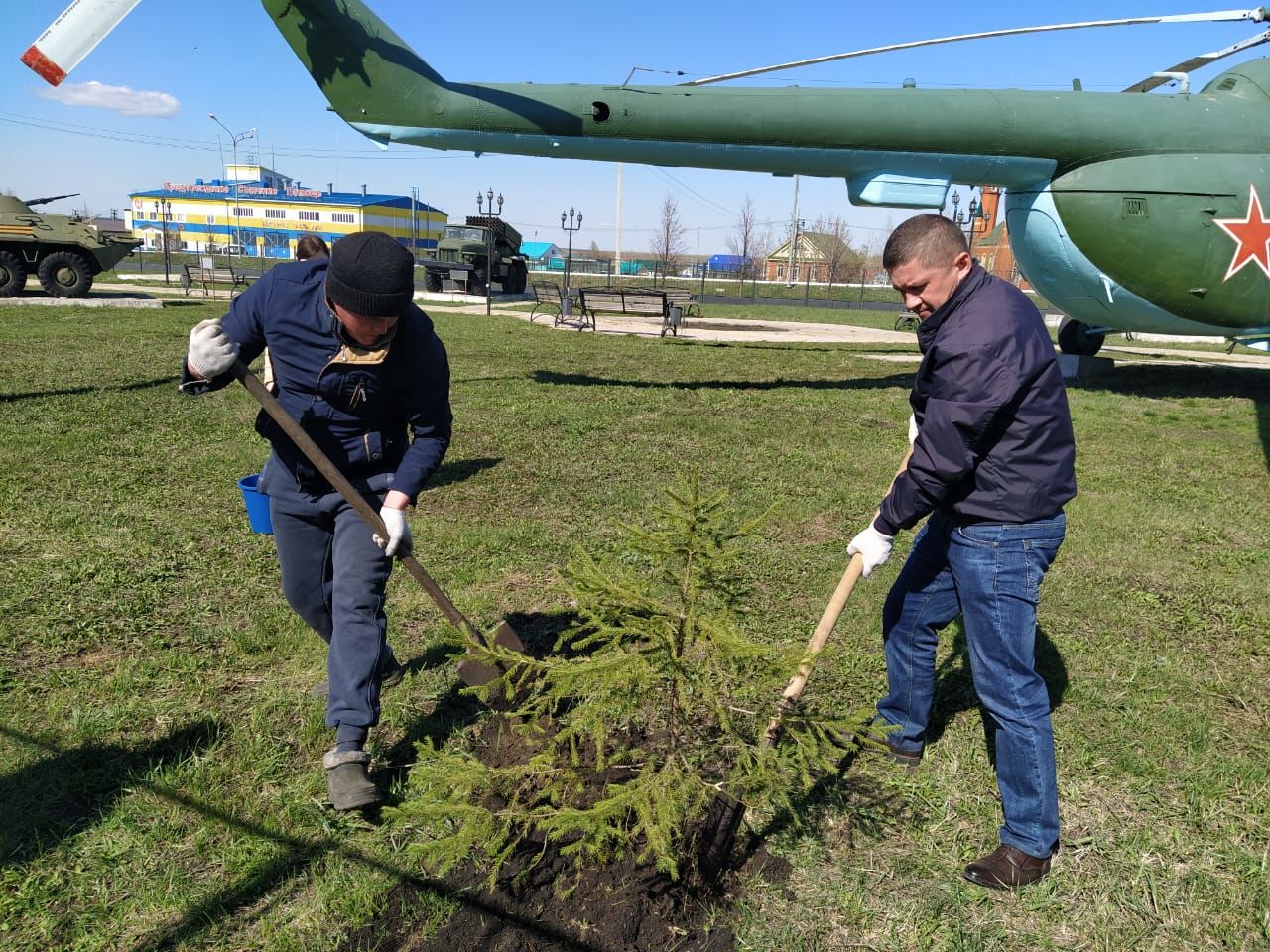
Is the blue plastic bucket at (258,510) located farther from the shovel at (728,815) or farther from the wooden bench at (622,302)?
the wooden bench at (622,302)

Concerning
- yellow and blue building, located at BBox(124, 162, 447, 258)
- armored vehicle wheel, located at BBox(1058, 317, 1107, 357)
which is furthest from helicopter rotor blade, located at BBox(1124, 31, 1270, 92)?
yellow and blue building, located at BBox(124, 162, 447, 258)

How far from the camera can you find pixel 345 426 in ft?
9.25

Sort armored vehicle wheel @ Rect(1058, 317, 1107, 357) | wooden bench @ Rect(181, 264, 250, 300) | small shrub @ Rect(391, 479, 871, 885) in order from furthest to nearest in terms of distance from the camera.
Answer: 1. wooden bench @ Rect(181, 264, 250, 300)
2. armored vehicle wheel @ Rect(1058, 317, 1107, 357)
3. small shrub @ Rect(391, 479, 871, 885)

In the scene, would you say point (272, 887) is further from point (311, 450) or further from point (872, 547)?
point (872, 547)

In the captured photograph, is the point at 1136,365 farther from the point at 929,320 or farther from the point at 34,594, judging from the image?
the point at 34,594

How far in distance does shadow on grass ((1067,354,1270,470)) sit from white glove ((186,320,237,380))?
461 inches

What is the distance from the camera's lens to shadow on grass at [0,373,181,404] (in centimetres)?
844

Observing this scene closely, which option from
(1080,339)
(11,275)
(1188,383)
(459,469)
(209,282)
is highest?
(209,282)

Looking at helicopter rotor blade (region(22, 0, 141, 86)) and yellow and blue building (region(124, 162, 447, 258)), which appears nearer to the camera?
helicopter rotor blade (region(22, 0, 141, 86))

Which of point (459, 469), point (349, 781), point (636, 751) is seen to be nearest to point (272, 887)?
point (349, 781)

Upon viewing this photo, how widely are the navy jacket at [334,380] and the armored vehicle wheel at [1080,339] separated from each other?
12781 millimetres

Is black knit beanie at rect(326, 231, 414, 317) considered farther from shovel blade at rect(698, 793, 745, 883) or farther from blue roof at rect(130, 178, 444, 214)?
blue roof at rect(130, 178, 444, 214)

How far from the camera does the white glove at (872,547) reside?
259 cm

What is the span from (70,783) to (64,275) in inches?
875
